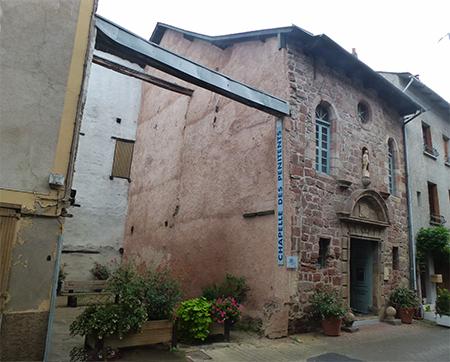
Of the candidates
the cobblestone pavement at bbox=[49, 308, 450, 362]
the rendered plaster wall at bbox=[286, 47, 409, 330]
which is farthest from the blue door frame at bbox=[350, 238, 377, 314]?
the cobblestone pavement at bbox=[49, 308, 450, 362]

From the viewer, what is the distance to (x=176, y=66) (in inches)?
229

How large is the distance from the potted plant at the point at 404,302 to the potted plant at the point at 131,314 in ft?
21.3

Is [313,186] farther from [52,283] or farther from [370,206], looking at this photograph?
[52,283]

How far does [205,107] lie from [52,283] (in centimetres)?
707

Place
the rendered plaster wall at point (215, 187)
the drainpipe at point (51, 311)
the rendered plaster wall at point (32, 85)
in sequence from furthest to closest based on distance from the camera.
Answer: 1. the rendered plaster wall at point (215, 187)
2. the rendered plaster wall at point (32, 85)
3. the drainpipe at point (51, 311)

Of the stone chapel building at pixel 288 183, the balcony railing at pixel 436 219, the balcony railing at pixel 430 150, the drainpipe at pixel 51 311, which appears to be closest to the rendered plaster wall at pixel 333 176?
the stone chapel building at pixel 288 183

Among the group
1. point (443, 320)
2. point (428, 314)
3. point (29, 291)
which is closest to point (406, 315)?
point (443, 320)

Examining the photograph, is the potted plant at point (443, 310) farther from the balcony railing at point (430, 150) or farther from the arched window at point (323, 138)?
the balcony railing at point (430, 150)

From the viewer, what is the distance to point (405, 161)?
35.3 ft

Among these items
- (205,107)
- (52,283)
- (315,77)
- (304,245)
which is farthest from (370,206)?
(52,283)

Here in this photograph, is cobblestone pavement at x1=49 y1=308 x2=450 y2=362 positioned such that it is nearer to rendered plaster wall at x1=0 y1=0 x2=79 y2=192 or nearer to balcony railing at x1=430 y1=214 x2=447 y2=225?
rendered plaster wall at x1=0 y1=0 x2=79 y2=192

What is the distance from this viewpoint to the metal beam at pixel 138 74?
8383 mm

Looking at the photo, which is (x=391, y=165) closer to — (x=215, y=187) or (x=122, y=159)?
(x=215, y=187)

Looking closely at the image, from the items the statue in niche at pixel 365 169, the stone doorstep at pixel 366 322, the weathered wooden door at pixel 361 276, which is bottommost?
the stone doorstep at pixel 366 322
